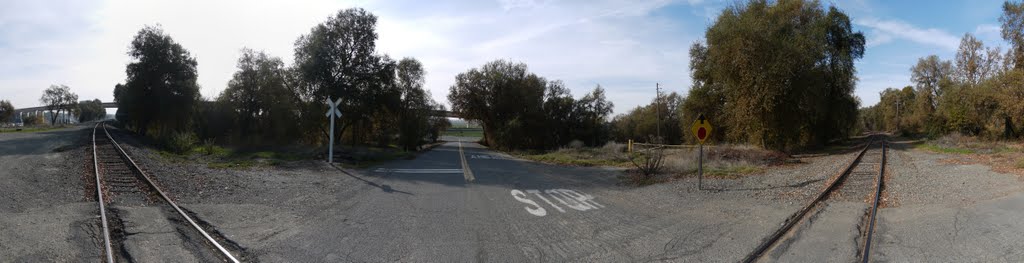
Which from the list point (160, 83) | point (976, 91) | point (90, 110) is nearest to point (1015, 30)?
point (976, 91)

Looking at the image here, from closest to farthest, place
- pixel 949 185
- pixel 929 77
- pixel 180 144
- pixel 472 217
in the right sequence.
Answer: pixel 472 217, pixel 949 185, pixel 180 144, pixel 929 77

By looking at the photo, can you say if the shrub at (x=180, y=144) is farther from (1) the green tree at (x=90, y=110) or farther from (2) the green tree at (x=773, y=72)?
(1) the green tree at (x=90, y=110)

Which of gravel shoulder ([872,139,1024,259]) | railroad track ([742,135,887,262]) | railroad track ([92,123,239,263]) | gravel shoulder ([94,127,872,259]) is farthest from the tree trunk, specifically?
railroad track ([92,123,239,263])

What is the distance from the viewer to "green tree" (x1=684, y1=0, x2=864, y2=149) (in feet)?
80.1

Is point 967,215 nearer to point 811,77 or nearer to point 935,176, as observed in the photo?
point 935,176

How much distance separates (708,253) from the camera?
562 cm

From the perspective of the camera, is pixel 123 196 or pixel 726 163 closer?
pixel 123 196

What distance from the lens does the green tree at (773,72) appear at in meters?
24.4

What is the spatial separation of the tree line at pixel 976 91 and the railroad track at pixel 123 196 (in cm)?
3494

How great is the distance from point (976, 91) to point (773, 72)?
2023cm

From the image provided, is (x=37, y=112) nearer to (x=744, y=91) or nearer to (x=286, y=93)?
(x=286, y=93)

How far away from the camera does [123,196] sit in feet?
29.2

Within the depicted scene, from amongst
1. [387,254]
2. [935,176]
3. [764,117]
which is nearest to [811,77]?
[764,117]

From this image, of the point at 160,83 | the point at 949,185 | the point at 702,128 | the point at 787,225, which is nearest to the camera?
the point at 787,225
